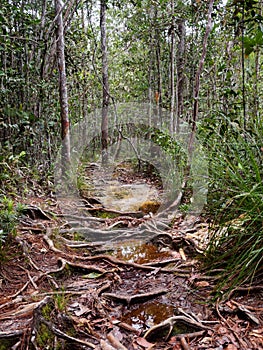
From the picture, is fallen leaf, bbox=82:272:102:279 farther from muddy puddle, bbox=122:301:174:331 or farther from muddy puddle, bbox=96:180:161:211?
muddy puddle, bbox=96:180:161:211

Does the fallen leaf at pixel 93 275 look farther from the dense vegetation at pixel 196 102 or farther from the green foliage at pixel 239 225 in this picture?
the green foliage at pixel 239 225

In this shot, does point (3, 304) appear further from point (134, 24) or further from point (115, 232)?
point (134, 24)

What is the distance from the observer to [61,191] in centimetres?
602

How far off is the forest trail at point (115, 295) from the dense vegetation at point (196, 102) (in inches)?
10.4

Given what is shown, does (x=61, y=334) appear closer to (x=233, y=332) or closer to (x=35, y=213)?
(x=233, y=332)

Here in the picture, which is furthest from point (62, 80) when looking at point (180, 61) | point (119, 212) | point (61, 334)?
point (61, 334)

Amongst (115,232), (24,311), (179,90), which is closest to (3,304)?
(24,311)

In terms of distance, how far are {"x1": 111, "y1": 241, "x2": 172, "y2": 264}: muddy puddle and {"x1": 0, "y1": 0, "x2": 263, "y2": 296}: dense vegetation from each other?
0.75 meters

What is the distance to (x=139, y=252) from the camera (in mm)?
3912

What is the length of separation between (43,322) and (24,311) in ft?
1.04

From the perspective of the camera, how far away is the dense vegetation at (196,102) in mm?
2547

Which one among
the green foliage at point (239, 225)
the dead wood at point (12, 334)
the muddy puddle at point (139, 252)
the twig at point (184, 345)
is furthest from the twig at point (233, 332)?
the muddy puddle at point (139, 252)

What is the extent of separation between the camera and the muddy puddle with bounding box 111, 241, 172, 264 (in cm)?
368

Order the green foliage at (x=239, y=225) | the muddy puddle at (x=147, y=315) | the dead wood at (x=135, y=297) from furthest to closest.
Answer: the dead wood at (x=135, y=297)
the muddy puddle at (x=147, y=315)
the green foliage at (x=239, y=225)
